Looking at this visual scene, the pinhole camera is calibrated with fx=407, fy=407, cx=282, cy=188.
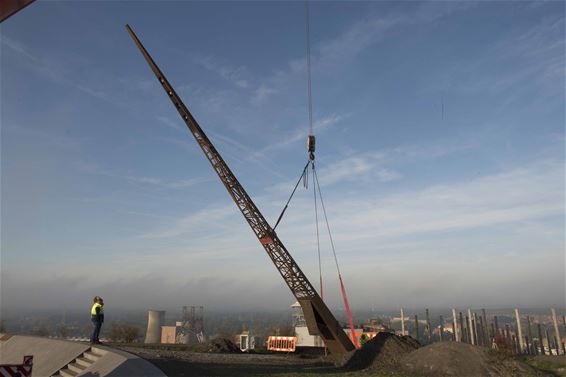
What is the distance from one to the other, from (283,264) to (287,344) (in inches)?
264

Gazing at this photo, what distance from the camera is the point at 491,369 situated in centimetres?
1323

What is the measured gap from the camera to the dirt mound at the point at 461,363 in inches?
519

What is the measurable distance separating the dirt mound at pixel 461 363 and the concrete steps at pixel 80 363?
1038cm

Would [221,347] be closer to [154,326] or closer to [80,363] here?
[80,363]

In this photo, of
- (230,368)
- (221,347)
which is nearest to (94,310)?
(230,368)

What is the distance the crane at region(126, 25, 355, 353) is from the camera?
1959 cm

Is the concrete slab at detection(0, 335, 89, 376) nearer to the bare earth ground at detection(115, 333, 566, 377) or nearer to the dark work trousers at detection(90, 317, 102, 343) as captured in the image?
the dark work trousers at detection(90, 317, 102, 343)

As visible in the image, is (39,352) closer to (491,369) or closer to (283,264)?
(283,264)

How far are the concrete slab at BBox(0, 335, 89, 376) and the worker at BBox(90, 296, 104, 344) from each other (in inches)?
15.2

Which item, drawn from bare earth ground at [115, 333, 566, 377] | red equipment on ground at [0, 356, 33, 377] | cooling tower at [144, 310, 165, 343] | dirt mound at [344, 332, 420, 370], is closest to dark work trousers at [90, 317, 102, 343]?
bare earth ground at [115, 333, 566, 377]

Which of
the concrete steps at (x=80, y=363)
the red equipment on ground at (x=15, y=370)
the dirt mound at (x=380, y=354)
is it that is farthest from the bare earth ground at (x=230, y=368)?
the red equipment on ground at (x=15, y=370)

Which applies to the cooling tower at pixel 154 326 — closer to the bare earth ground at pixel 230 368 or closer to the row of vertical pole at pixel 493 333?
the bare earth ground at pixel 230 368

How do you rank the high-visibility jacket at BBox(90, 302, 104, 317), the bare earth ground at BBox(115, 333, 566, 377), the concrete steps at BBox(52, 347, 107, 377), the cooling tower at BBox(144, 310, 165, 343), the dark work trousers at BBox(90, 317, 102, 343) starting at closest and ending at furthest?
the bare earth ground at BBox(115, 333, 566, 377) → the concrete steps at BBox(52, 347, 107, 377) → the dark work trousers at BBox(90, 317, 102, 343) → the high-visibility jacket at BBox(90, 302, 104, 317) → the cooling tower at BBox(144, 310, 165, 343)

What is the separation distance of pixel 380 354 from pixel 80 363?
421 inches
